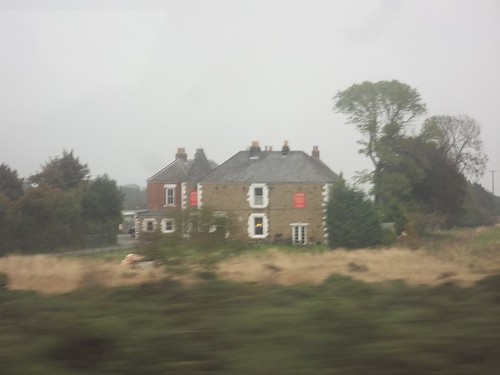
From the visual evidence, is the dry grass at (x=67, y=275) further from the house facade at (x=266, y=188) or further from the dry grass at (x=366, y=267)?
the house facade at (x=266, y=188)

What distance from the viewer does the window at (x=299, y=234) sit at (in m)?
14.1

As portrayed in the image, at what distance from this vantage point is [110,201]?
15336mm

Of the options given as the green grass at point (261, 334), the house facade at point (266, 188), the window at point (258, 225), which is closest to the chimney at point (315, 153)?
the house facade at point (266, 188)

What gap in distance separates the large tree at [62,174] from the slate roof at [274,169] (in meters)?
3.69

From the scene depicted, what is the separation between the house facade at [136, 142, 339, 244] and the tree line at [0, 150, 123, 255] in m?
1.34

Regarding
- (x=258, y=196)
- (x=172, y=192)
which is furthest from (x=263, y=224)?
(x=172, y=192)

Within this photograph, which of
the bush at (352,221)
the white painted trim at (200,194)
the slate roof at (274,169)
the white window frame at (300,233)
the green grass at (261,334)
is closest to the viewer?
the green grass at (261,334)

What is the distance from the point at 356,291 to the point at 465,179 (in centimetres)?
926

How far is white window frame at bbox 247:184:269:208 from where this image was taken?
14047 mm

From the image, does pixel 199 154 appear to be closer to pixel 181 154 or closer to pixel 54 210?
pixel 181 154

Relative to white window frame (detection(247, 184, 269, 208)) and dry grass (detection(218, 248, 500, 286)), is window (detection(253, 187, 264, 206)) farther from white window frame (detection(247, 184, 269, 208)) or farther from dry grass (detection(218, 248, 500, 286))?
dry grass (detection(218, 248, 500, 286))

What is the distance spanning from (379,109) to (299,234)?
394 cm

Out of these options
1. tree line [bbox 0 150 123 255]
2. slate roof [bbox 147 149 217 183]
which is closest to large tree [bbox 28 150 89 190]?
tree line [bbox 0 150 123 255]

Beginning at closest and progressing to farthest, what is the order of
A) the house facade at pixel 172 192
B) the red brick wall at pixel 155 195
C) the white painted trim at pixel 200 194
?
1. the house facade at pixel 172 192
2. the white painted trim at pixel 200 194
3. the red brick wall at pixel 155 195
